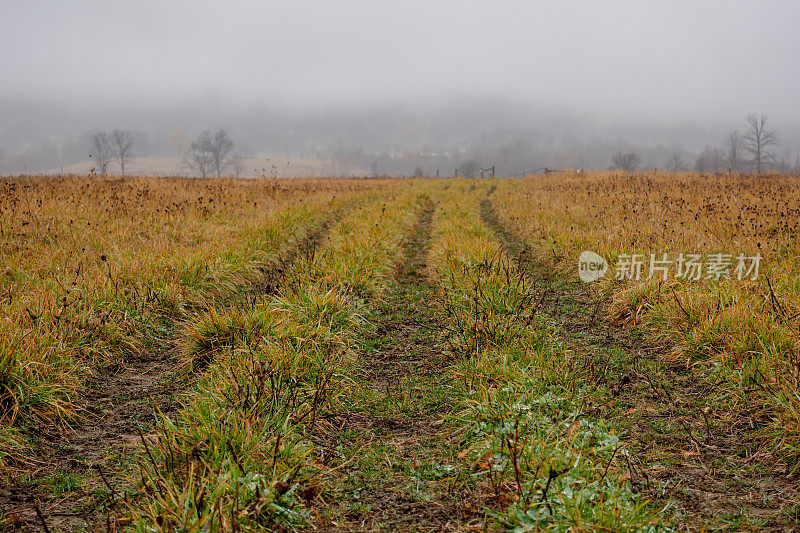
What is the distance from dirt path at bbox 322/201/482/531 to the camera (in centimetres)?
274

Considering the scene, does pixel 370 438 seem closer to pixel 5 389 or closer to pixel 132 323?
pixel 5 389

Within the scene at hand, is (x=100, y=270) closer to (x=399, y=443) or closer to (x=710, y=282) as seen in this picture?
(x=399, y=443)

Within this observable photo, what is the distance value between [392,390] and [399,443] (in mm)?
906

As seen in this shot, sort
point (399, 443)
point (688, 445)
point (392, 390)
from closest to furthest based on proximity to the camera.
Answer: point (688, 445) → point (399, 443) → point (392, 390)

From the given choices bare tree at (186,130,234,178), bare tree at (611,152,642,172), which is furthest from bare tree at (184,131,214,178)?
bare tree at (611,152,642,172)

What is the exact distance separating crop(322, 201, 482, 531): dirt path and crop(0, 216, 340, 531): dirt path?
134cm

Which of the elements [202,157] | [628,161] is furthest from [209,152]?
[628,161]

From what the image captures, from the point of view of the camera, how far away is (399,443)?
11.4 feet

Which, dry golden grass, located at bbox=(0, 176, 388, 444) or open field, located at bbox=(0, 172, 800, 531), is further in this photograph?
dry golden grass, located at bbox=(0, 176, 388, 444)

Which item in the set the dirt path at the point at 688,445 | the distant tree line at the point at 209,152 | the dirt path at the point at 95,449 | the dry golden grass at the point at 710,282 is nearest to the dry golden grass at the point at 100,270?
the dirt path at the point at 95,449

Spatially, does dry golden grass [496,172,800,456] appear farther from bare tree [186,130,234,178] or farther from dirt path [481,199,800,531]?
bare tree [186,130,234,178]

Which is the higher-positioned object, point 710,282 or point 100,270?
point 100,270

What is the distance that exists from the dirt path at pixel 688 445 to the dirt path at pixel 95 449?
10.1ft

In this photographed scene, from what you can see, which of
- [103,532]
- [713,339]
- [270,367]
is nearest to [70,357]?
[270,367]
